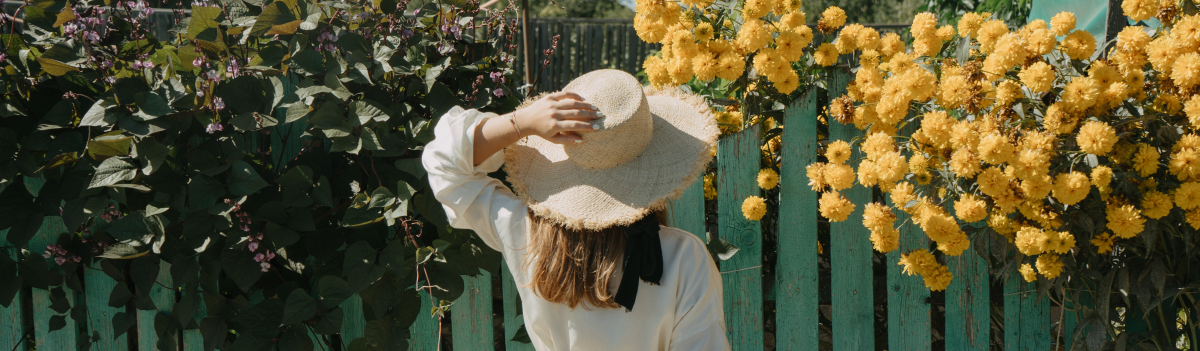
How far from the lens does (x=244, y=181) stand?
1541mm

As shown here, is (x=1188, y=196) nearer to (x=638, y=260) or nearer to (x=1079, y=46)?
(x=1079, y=46)

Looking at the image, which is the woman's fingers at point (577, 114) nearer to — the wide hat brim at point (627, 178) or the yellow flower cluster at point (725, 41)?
the wide hat brim at point (627, 178)

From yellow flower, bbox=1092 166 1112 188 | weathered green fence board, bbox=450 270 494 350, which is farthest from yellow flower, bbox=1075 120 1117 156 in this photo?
weathered green fence board, bbox=450 270 494 350

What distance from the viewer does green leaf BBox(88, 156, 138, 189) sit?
1504 mm

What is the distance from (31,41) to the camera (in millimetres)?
1805

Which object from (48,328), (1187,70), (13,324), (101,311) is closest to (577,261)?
(1187,70)

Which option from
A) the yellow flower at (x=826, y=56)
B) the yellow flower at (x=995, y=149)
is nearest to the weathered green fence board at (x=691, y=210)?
the yellow flower at (x=826, y=56)

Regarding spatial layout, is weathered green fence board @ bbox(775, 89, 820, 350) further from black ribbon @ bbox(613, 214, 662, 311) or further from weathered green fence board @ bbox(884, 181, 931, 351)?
black ribbon @ bbox(613, 214, 662, 311)

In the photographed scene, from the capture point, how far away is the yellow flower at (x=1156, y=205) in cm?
138

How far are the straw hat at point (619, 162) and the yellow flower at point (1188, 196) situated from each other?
0.90 m

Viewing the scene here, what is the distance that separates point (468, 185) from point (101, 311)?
1.37 meters

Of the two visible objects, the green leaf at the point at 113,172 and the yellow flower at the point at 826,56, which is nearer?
the green leaf at the point at 113,172

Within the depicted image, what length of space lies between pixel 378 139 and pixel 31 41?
998 millimetres

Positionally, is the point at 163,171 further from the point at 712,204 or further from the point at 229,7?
the point at 712,204
